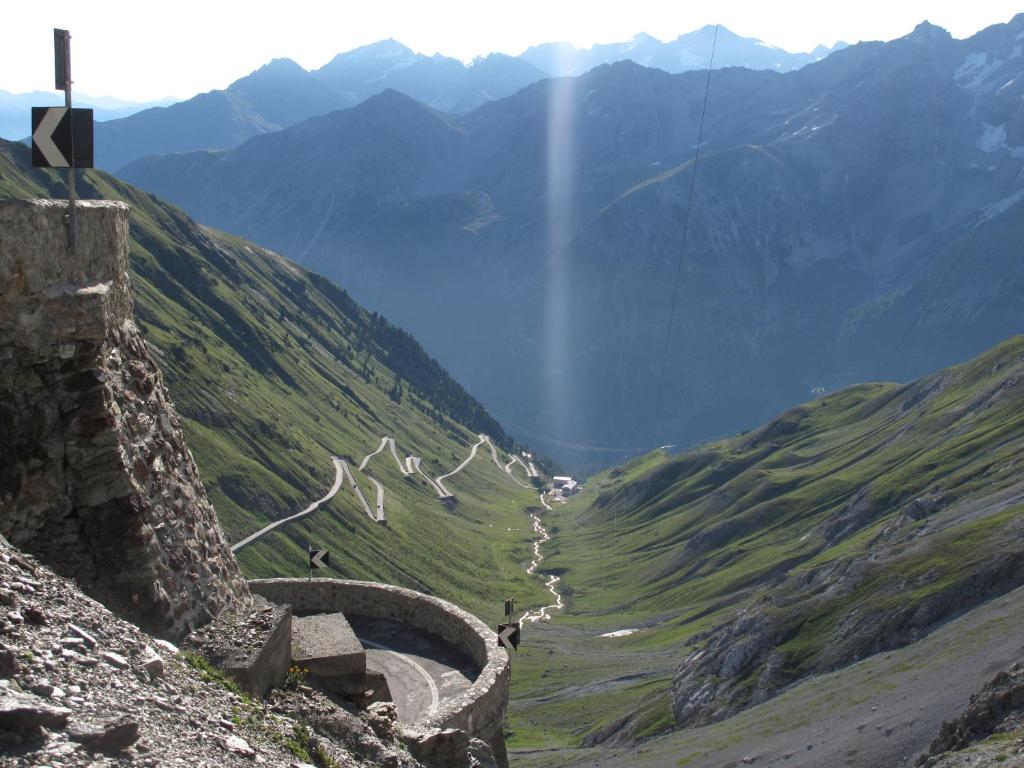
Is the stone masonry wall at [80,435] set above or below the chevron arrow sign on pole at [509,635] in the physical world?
above

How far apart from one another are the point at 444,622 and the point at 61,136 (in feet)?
64.0

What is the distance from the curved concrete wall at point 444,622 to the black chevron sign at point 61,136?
1602 cm

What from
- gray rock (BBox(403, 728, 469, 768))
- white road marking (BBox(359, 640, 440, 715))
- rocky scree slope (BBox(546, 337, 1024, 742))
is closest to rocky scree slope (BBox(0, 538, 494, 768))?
gray rock (BBox(403, 728, 469, 768))

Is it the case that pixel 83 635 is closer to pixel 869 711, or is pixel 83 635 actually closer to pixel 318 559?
pixel 318 559

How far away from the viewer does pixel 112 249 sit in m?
23.3

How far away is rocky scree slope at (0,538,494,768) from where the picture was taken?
1406cm

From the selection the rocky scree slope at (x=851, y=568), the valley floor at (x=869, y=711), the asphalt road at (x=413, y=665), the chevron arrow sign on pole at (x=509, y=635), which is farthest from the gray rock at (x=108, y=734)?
the rocky scree slope at (x=851, y=568)

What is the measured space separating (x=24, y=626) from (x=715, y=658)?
97871 mm

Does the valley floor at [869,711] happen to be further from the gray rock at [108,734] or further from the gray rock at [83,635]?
the gray rock at [108,734]

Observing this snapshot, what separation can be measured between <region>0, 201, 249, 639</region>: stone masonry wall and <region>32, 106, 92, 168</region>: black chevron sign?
3.51ft

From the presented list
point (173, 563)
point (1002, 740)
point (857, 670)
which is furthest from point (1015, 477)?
point (173, 563)

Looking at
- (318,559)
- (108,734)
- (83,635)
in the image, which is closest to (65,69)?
(83,635)

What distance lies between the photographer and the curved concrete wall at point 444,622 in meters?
27.9

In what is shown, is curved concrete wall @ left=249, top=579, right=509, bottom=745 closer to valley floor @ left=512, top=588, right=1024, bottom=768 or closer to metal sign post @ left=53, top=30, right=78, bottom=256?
metal sign post @ left=53, top=30, right=78, bottom=256
